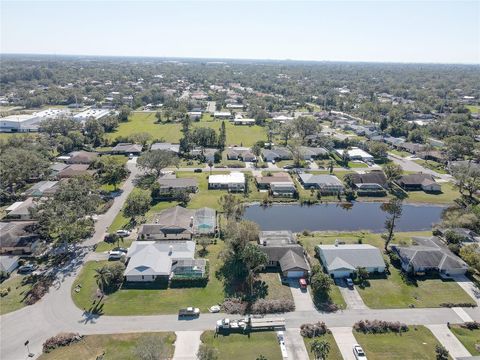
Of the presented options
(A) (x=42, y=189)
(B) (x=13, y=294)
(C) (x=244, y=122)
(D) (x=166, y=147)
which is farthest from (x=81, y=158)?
(C) (x=244, y=122)

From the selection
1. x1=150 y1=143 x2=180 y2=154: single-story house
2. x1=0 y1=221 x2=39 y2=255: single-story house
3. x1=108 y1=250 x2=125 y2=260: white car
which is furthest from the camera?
x1=150 y1=143 x2=180 y2=154: single-story house

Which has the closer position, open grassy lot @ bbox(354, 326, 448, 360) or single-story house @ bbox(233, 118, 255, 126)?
open grassy lot @ bbox(354, 326, 448, 360)

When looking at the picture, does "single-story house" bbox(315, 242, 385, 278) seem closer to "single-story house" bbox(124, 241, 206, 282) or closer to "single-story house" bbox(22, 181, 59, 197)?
"single-story house" bbox(124, 241, 206, 282)

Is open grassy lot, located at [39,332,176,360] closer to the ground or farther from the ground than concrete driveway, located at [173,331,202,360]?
closer to the ground

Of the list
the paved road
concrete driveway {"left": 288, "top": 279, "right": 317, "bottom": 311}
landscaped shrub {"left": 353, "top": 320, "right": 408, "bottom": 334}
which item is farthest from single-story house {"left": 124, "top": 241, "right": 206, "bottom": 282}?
the paved road

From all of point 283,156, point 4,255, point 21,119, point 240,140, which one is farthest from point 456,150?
point 21,119

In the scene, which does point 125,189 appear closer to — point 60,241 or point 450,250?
point 60,241
